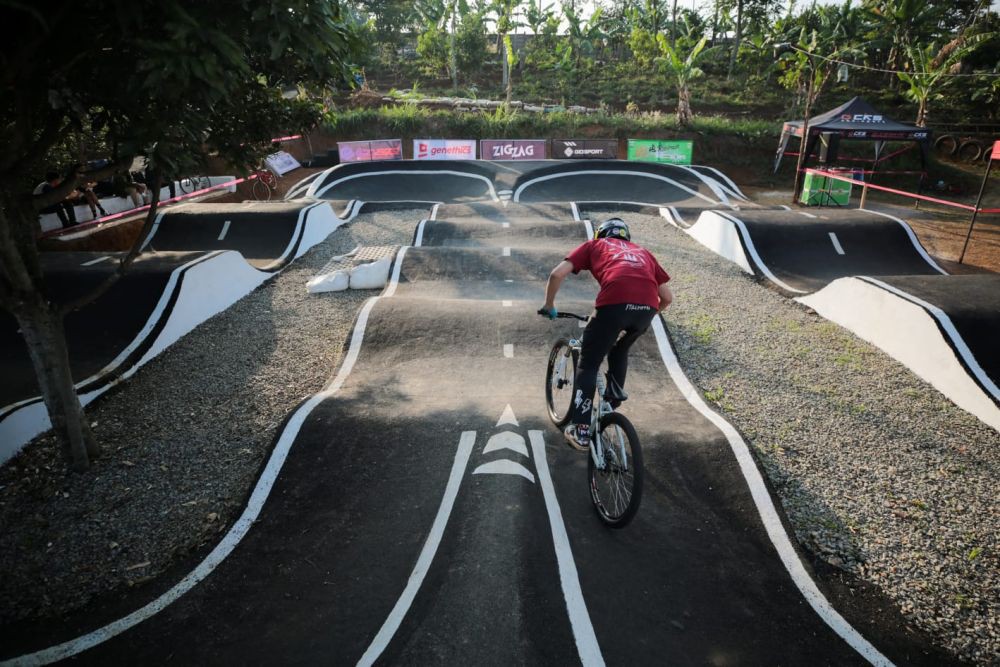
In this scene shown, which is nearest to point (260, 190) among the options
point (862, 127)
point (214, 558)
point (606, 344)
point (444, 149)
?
point (444, 149)

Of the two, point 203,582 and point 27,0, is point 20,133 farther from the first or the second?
point 203,582

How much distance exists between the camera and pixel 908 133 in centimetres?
2273

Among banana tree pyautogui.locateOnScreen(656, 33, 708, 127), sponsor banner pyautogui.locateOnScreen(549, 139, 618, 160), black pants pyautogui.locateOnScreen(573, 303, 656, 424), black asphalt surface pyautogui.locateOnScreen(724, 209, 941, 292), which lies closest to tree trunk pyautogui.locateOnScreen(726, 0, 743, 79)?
banana tree pyautogui.locateOnScreen(656, 33, 708, 127)

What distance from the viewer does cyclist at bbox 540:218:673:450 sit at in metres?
4.84

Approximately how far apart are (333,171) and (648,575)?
25984 mm

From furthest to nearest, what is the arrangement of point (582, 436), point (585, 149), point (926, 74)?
1. point (585, 149)
2. point (926, 74)
3. point (582, 436)

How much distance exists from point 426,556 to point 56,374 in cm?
456

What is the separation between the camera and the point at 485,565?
4.51m

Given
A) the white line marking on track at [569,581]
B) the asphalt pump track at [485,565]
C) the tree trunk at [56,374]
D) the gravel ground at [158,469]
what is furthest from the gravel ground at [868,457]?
the tree trunk at [56,374]

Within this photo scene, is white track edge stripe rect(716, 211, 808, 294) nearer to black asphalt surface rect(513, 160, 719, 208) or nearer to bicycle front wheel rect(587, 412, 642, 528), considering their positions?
bicycle front wheel rect(587, 412, 642, 528)

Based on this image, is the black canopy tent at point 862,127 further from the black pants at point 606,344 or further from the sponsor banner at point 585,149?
the black pants at point 606,344

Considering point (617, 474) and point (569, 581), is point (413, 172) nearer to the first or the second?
point (617, 474)

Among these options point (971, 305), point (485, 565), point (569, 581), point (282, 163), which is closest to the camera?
point (569, 581)

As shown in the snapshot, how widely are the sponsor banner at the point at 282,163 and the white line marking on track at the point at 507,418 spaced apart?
2614cm
